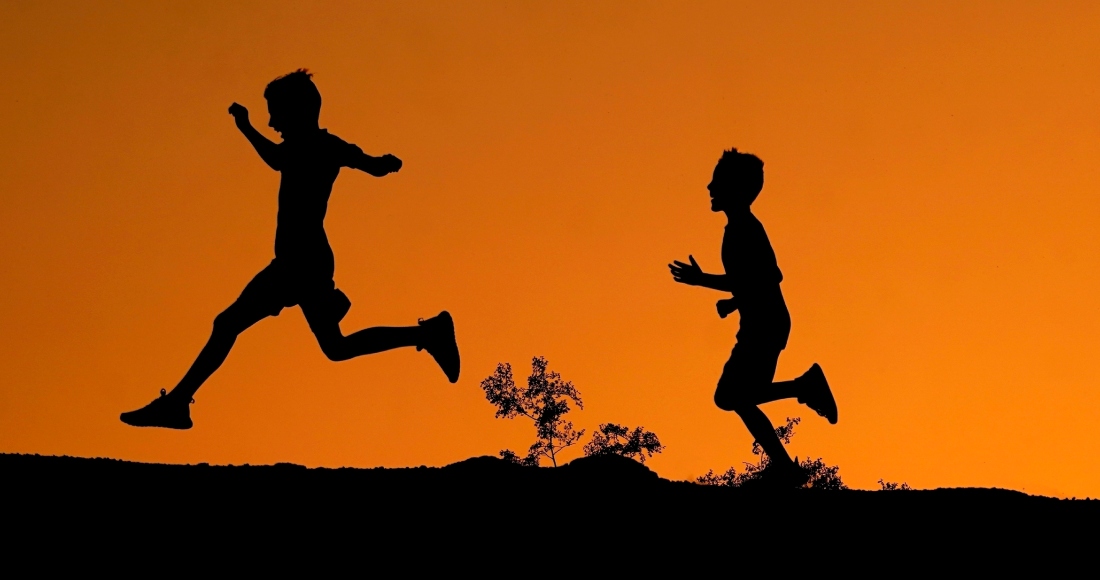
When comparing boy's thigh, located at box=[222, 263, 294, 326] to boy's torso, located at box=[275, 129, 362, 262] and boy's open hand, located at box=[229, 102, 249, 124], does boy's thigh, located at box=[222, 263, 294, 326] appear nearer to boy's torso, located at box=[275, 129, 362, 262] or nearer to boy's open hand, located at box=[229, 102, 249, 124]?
boy's torso, located at box=[275, 129, 362, 262]

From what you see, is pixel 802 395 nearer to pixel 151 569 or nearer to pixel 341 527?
pixel 341 527

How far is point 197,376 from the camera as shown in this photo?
1031 centimetres

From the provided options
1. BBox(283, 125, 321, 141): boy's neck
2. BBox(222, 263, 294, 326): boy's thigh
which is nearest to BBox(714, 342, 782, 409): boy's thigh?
BBox(222, 263, 294, 326): boy's thigh

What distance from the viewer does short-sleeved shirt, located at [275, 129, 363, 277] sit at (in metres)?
10.3

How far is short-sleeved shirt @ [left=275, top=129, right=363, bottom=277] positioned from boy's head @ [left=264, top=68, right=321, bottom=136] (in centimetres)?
14

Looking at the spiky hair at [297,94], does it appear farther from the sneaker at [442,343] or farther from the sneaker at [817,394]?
the sneaker at [817,394]

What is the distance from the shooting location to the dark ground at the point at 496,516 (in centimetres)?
826

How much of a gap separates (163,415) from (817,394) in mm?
4421

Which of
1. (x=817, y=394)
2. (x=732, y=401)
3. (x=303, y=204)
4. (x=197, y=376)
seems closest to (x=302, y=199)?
(x=303, y=204)

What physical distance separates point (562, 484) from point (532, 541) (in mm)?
866

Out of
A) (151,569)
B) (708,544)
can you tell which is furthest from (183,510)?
(708,544)

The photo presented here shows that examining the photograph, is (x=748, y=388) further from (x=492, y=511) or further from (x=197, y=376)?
(x=197, y=376)

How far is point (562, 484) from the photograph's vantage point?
9234 millimetres

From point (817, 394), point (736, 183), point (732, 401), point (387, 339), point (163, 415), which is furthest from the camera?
point (817, 394)
